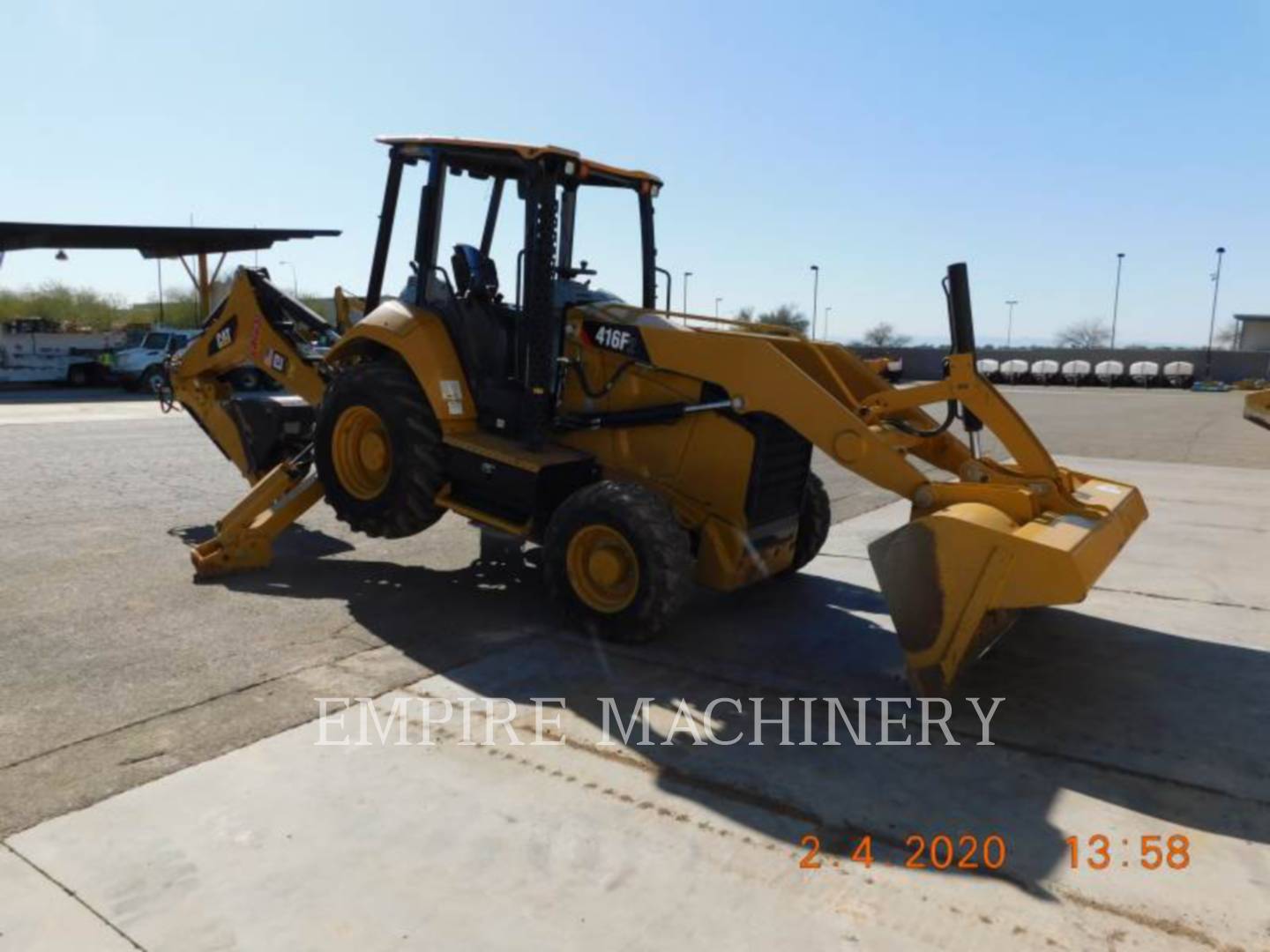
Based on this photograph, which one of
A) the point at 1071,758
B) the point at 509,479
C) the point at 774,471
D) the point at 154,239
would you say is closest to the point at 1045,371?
the point at 154,239

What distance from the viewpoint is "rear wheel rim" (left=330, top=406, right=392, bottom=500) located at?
6242 mm

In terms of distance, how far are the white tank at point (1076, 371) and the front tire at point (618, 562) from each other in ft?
175

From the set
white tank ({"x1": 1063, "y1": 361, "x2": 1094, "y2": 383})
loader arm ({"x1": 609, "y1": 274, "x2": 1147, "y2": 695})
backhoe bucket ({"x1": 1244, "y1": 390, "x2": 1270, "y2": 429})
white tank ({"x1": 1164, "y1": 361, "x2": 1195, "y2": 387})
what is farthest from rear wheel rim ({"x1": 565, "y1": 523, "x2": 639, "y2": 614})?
white tank ({"x1": 1164, "y1": 361, "x2": 1195, "y2": 387})

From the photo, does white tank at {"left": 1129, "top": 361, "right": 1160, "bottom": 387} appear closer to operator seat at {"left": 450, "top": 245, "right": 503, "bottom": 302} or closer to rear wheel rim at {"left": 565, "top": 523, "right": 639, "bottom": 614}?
operator seat at {"left": 450, "top": 245, "right": 503, "bottom": 302}

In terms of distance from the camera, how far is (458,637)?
5.41 m

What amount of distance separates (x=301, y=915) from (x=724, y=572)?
130 inches

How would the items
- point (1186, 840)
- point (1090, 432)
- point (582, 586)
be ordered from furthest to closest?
point (1090, 432) < point (582, 586) < point (1186, 840)

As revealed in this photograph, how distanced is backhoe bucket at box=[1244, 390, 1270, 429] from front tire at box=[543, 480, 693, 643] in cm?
644

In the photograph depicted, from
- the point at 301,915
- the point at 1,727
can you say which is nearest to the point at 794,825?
the point at 301,915

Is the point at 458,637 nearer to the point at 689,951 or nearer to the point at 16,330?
the point at 689,951

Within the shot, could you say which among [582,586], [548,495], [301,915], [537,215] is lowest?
[301,915]

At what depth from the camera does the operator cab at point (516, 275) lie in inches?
221

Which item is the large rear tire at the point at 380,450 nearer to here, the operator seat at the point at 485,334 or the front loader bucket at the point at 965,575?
the operator seat at the point at 485,334

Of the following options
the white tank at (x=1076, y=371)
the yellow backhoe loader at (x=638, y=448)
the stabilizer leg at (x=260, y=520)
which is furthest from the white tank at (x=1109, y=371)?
the stabilizer leg at (x=260, y=520)
